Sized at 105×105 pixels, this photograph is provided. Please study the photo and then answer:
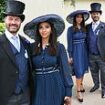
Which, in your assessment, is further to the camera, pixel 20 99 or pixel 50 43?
pixel 50 43

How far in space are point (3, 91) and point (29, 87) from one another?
0.35 meters

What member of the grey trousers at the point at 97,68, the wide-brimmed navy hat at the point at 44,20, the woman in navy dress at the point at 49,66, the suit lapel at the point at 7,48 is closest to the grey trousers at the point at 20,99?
the woman in navy dress at the point at 49,66

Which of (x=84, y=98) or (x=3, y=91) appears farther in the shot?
(x=84, y=98)

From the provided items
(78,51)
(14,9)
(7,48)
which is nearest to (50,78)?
(7,48)

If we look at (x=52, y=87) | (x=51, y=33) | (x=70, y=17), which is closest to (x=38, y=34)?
(x=51, y=33)

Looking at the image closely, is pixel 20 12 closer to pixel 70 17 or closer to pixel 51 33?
pixel 51 33

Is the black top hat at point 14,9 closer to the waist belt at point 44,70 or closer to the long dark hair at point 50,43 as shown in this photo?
the long dark hair at point 50,43

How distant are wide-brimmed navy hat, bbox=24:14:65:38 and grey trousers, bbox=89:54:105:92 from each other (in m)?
3.62

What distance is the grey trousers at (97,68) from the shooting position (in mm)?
8930

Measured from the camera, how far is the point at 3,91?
16.1 ft

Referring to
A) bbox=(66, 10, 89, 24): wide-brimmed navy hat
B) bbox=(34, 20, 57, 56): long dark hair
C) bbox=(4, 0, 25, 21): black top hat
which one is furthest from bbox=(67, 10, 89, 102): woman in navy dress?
bbox=(4, 0, 25, 21): black top hat

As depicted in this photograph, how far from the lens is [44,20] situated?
203 inches

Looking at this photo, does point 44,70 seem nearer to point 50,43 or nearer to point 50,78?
point 50,78

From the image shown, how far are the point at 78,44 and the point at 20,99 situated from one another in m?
3.72
